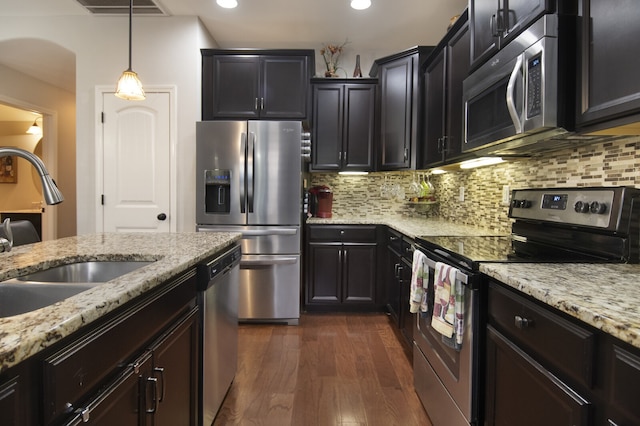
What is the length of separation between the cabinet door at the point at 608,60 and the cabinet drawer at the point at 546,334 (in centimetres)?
68

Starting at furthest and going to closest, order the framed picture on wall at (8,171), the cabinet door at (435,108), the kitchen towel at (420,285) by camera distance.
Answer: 1. the framed picture on wall at (8,171)
2. the cabinet door at (435,108)
3. the kitchen towel at (420,285)

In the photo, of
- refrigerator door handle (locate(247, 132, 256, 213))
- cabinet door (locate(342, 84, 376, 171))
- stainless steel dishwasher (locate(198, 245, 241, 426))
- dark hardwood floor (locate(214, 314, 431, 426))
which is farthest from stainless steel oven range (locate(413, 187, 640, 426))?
cabinet door (locate(342, 84, 376, 171))


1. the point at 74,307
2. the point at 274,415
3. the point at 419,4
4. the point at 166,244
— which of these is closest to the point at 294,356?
the point at 274,415

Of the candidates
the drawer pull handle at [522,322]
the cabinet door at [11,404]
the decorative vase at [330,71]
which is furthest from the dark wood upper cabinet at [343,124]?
the cabinet door at [11,404]

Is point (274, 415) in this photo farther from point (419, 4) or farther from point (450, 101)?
point (419, 4)

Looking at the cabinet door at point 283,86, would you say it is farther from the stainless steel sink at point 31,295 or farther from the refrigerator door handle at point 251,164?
the stainless steel sink at point 31,295

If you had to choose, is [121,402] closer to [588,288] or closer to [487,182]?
[588,288]

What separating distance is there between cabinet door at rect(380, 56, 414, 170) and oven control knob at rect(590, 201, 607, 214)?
6.28 feet

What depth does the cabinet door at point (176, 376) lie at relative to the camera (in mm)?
1118

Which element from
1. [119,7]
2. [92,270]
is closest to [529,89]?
[92,270]

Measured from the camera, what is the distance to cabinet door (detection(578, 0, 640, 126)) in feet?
3.46

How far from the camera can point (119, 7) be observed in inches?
120

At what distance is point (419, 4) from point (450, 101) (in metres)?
1.05

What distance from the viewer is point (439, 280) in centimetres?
155
